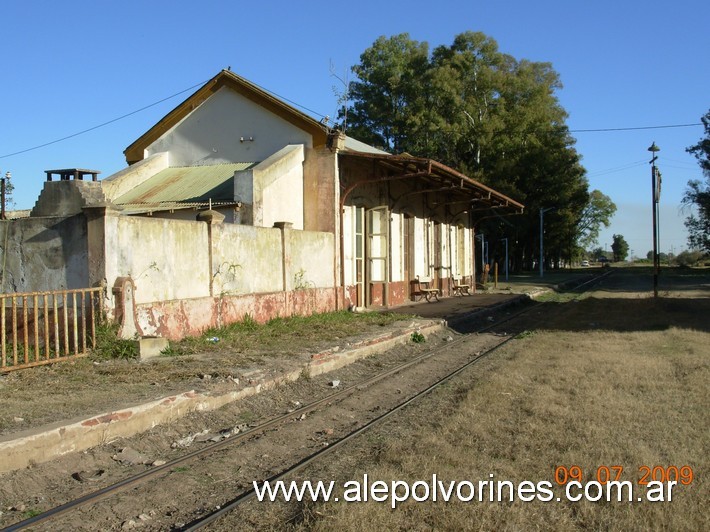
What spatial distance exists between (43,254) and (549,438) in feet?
28.5

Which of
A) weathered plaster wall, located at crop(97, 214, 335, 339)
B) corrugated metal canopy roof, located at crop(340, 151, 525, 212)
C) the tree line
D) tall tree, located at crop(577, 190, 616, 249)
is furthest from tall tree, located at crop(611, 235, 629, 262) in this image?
weathered plaster wall, located at crop(97, 214, 335, 339)

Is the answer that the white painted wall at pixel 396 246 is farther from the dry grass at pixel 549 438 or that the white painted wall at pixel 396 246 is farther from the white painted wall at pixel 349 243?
the dry grass at pixel 549 438

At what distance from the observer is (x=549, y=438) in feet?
21.0

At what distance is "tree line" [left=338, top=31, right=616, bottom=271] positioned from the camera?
45.5 metres

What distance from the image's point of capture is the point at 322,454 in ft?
21.3

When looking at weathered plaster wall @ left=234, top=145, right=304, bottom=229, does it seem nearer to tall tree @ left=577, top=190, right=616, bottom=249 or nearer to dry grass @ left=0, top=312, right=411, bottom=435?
dry grass @ left=0, top=312, right=411, bottom=435

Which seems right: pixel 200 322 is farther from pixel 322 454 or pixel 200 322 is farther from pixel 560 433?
pixel 560 433

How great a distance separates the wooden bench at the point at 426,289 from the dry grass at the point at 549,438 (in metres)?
11.9

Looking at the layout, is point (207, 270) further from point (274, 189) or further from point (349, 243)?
point (349, 243)

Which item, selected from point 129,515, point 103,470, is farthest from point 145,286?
point 129,515

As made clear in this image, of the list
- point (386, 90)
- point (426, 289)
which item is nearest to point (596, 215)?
point (386, 90)

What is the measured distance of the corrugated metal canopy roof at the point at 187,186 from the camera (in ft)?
56.9

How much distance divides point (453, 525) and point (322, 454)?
2262mm

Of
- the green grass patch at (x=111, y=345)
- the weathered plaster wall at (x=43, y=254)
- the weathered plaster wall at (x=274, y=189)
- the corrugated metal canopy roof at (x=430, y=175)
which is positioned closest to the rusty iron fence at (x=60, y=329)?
the green grass patch at (x=111, y=345)
